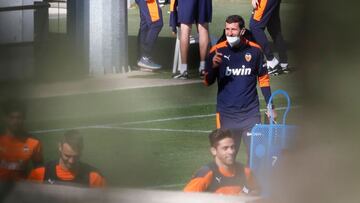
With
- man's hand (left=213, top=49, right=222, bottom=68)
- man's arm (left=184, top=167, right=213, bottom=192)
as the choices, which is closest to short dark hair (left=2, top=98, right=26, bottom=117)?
man's arm (left=184, top=167, right=213, bottom=192)

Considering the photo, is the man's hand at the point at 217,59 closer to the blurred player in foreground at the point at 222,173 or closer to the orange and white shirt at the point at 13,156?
the blurred player in foreground at the point at 222,173

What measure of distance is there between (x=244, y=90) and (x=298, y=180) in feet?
13.0

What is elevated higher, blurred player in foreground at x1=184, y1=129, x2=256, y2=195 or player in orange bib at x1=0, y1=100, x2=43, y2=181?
player in orange bib at x1=0, y1=100, x2=43, y2=181

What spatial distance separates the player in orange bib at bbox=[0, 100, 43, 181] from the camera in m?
0.80

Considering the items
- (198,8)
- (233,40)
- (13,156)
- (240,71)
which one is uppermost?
(198,8)

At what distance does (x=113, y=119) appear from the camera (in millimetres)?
820

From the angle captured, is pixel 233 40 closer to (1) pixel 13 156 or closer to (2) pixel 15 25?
(1) pixel 13 156

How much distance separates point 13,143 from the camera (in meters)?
1.18

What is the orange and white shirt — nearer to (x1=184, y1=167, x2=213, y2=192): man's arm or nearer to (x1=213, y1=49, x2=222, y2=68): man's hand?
(x1=184, y1=167, x2=213, y2=192): man's arm

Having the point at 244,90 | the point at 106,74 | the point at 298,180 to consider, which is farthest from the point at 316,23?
the point at 244,90

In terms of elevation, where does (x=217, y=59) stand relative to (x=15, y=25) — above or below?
below

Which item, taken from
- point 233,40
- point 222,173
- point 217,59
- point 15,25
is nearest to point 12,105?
point 15,25

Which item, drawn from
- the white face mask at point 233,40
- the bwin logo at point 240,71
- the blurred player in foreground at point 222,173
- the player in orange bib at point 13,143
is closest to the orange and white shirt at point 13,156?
the player in orange bib at point 13,143

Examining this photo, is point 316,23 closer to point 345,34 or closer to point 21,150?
point 345,34
